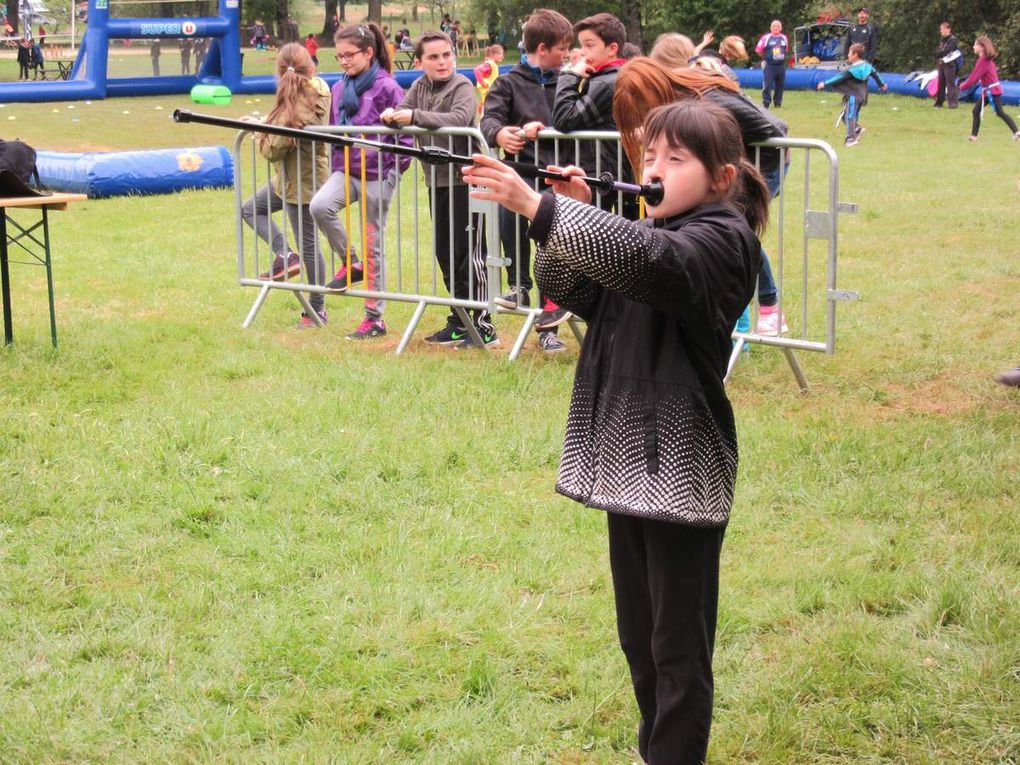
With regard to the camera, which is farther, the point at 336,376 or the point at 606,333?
the point at 336,376

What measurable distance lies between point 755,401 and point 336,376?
2.35m

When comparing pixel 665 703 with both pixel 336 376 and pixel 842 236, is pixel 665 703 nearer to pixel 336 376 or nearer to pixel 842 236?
pixel 336 376

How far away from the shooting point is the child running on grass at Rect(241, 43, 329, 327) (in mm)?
8297

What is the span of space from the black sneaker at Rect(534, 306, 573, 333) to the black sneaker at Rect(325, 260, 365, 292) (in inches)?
54.3

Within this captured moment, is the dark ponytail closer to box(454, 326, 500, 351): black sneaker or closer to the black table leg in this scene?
box(454, 326, 500, 351): black sneaker

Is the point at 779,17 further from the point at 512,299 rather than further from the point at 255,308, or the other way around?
the point at 512,299

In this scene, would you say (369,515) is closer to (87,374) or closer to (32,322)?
(87,374)

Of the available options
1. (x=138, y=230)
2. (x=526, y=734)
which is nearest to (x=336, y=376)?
(x=526, y=734)

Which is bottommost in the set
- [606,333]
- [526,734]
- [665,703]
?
[526,734]

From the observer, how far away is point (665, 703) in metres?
2.92

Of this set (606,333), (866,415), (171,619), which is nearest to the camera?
(606,333)

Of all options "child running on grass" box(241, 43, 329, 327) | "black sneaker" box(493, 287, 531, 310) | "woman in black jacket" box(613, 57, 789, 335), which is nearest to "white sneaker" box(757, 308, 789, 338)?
"woman in black jacket" box(613, 57, 789, 335)

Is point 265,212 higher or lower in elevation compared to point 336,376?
higher

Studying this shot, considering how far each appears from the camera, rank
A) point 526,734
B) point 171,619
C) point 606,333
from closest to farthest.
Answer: point 606,333 → point 526,734 → point 171,619
